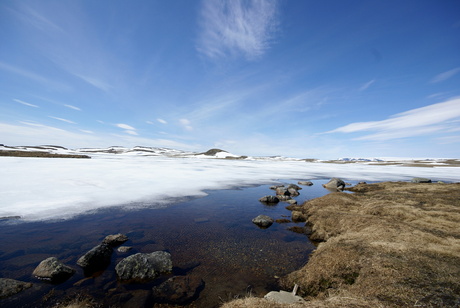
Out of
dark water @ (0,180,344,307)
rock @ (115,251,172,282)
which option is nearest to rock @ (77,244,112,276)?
dark water @ (0,180,344,307)

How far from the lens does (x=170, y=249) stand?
9.75 meters

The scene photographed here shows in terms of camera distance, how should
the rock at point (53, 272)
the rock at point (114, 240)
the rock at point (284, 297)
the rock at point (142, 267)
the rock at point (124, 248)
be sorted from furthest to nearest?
the rock at point (114, 240) → the rock at point (124, 248) → the rock at point (142, 267) → the rock at point (53, 272) → the rock at point (284, 297)

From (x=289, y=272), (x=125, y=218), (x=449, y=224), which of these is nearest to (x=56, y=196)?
(x=125, y=218)

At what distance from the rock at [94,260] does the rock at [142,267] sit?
1.04 m

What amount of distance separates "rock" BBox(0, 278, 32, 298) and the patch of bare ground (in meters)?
7.54

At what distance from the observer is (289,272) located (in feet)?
27.2

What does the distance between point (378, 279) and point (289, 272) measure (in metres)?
3.39

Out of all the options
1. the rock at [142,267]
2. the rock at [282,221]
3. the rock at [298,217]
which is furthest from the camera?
the rock at [298,217]

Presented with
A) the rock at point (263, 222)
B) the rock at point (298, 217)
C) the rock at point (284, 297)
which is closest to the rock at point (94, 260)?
the rock at point (284, 297)

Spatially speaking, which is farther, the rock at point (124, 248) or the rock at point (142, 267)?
the rock at point (124, 248)

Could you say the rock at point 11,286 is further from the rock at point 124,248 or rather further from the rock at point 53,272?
the rock at point 124,248

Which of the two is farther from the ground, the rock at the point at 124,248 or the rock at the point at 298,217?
the rock at the point at 298,217

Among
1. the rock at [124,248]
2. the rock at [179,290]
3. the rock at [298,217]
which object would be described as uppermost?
the rock at [298,217]

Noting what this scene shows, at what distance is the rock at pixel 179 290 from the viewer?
654 cm
